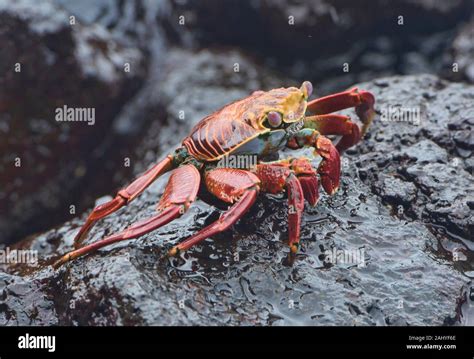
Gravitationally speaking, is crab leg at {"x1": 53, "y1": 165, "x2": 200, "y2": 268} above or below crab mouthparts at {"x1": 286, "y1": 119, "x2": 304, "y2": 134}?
below

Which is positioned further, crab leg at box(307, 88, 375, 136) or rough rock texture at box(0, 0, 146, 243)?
rough rock texture at box(0, 0, 146, 243)

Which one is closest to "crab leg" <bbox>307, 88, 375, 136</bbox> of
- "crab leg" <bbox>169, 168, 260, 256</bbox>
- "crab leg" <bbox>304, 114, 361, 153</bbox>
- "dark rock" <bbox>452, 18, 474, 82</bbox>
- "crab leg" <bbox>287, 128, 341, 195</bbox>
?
"crab leg" <bbox>304, 114, 361, 153</bbox>

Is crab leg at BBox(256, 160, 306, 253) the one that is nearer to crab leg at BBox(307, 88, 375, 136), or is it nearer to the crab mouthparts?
the crab mouthparts

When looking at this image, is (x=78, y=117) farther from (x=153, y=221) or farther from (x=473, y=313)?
(x=473, y=313)

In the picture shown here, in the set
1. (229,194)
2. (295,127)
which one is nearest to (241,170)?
(229,194)

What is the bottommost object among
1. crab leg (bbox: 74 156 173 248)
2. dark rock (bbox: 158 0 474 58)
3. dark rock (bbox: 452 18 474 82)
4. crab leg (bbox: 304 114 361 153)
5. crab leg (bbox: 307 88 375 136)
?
crab leg (bbox: 74 156 173 248)

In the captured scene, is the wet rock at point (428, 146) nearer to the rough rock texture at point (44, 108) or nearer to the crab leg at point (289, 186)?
the crab leg at point (289, 186)

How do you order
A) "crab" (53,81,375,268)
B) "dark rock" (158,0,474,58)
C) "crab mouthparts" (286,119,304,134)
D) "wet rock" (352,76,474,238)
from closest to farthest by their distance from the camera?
"crab" (53,81,375,268) < "crab mouthparts" (286,119,304,134) < "wet rock" (352,76,474,238) < "dark rock" (158,0,474,58)

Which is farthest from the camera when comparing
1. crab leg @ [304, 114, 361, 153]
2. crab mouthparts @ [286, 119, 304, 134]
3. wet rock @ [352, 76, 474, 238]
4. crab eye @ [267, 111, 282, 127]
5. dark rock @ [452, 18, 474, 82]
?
dark rock @ [452, 18, 474, 82]

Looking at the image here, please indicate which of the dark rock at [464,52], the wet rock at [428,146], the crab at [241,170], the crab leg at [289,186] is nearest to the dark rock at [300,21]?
the dark rock at [464,52]
